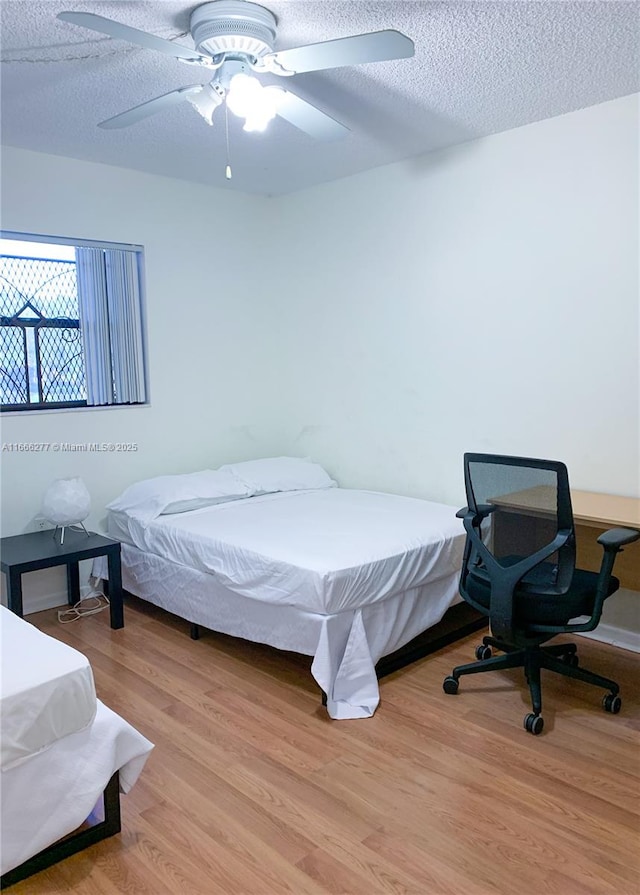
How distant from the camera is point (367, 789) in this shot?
2.15 meters

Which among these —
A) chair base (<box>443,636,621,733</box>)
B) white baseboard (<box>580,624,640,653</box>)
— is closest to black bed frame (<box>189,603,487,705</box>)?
chair base (<box>443,636,621,733</box>)

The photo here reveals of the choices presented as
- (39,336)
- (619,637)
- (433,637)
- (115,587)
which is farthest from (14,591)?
(619,637)

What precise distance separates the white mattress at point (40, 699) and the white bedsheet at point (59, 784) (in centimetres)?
4

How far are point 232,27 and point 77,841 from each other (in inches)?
100

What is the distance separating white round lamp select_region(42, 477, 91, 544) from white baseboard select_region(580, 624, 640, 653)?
8.92 feet

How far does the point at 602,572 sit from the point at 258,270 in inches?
123

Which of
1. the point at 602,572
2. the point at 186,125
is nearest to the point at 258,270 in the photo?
the point at 186,125

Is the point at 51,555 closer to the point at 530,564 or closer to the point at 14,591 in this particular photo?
the point at 14,591

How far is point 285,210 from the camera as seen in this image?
180 inches

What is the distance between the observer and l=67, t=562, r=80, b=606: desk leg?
3.80 metres

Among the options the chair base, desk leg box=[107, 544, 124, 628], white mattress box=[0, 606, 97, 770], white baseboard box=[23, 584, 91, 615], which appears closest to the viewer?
white mattress box=[0, 606, 97, 770]

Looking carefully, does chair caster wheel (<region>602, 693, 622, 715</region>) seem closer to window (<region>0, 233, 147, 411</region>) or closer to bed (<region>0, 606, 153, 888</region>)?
bed (<region>0, 606, 153, 888</region>)

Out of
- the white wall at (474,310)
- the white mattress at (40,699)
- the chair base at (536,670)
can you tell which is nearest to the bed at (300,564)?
the chair base at (536,670)

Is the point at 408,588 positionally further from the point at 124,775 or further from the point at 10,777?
the point at 10,777
